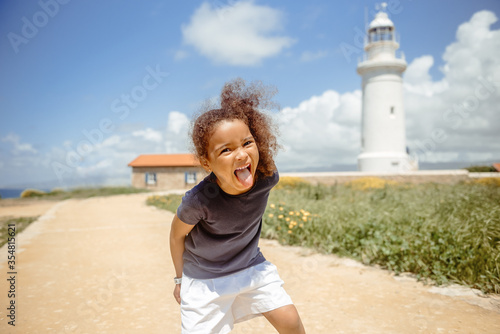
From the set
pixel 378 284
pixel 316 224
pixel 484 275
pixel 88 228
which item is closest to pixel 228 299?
pixel 378 284

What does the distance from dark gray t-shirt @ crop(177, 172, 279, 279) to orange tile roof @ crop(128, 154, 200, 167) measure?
77.3 ft

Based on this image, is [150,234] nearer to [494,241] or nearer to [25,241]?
[25,241]

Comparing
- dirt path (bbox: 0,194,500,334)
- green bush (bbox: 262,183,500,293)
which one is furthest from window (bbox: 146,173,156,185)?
green bush (bbox: 262,183,500,293)

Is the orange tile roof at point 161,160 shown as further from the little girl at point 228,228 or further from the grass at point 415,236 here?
the little girl at point 228,228

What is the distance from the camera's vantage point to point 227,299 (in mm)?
1893

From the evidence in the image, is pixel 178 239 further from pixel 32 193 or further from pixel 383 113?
pixel 32 193

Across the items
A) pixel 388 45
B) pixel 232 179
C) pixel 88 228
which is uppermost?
pixel 388 45

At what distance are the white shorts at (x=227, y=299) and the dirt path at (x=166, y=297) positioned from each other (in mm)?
1028

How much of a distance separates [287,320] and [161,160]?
86.1ft

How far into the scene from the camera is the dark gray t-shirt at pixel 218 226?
1.81m

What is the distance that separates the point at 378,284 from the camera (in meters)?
3.85

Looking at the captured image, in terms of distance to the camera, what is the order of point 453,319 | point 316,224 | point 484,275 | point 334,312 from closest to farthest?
point 453,319, point 334,312, point 484,275, point 316,224

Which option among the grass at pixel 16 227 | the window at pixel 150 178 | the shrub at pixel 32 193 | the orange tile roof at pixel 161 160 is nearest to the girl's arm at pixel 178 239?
the grass at pixel 16 227

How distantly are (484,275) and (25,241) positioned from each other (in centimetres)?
724
